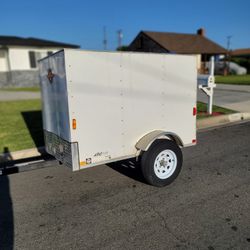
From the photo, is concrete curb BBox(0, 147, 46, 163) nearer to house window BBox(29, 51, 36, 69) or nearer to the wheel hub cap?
the wheel hub cap

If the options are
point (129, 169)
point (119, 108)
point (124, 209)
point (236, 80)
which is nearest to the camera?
point (124, 209)

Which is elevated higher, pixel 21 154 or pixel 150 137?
pixel 150 137

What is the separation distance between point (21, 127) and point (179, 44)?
34.5 m

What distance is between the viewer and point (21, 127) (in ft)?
28.2

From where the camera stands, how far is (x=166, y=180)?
4.53 m

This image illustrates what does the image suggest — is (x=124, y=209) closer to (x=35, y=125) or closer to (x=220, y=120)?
(x=35, y=125)

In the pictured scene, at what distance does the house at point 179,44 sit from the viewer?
37781 millimetres

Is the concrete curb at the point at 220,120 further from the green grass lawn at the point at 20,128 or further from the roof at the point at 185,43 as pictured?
the roof at the point at 185,43

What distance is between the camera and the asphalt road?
3.14m

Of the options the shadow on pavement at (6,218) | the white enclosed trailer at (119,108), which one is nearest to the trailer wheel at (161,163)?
the white enclosed trailer at (119,108)

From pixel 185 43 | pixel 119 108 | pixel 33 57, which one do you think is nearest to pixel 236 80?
pixel 185 43

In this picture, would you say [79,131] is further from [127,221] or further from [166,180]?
[166,180]

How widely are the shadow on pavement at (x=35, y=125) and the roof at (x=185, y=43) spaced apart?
96.2 feet

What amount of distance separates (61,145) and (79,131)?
1.95 ft
